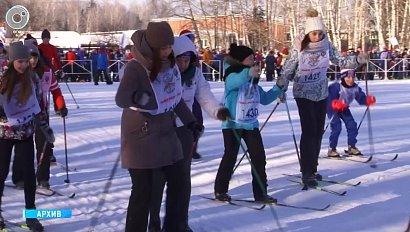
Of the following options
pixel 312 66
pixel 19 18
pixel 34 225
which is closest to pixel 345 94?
pixel 312 66

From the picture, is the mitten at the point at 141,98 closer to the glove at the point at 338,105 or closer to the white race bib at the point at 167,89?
the white race bib at the point at 167,89

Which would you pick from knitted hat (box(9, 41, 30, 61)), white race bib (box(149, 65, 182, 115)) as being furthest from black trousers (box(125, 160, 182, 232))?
knitted hat (box(9, 41, 30, 61))

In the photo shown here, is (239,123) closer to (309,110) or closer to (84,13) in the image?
(309,110)

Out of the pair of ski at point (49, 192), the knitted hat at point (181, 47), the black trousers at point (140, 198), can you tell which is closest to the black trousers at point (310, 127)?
the knitted hat at point (181, 47)

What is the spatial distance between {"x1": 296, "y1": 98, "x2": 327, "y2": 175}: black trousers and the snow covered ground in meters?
0.30

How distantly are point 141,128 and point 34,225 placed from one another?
6.34 ft

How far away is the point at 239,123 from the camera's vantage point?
6.55 m

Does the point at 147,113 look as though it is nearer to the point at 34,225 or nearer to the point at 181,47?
the point at 181,47

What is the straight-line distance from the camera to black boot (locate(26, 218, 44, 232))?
19.2 feet

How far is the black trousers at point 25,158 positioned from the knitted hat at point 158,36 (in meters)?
1.89

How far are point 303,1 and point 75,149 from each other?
39.8 metres

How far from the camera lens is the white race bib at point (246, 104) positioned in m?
6.55

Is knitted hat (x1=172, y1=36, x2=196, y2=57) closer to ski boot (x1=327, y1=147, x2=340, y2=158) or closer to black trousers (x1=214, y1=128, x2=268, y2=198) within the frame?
black trousers (x1=214, y1=128, x2=268, y2=198)

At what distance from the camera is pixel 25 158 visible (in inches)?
224
